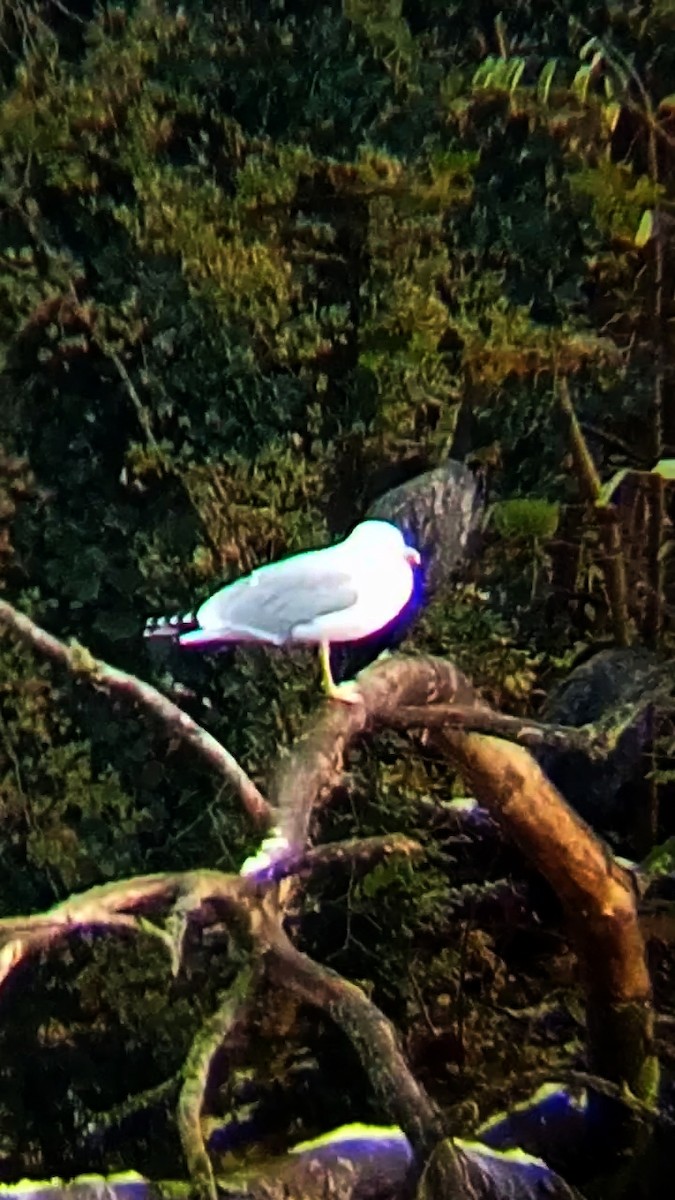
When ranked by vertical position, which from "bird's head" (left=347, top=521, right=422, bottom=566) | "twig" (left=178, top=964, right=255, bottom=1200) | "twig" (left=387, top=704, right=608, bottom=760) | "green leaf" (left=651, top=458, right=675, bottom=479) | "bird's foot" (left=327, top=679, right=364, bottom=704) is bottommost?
"twig" (left=178, top=964, right=255, bottom=1200)

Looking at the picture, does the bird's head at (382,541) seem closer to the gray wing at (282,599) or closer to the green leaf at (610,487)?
the gray wing at (282,599)

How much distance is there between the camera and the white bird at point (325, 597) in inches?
29.4

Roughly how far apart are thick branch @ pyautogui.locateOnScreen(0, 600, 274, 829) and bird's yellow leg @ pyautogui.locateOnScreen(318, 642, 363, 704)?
3.1 inches

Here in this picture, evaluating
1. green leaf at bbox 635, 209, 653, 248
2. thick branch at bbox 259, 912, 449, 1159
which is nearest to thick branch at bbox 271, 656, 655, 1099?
thick branch at bbox 259, 912, 449, 1159

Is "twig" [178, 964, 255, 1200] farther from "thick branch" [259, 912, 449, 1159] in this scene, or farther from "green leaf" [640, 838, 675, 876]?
"green leaf" [640, 838, 675, 876]

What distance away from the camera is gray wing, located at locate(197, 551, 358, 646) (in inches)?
29.3

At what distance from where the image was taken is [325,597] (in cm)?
74

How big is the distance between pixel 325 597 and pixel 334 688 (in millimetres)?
65

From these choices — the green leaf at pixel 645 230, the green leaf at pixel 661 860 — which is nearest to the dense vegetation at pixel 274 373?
the green leaf at pixel 645 230

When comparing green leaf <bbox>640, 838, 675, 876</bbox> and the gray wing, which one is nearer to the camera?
the gray wing

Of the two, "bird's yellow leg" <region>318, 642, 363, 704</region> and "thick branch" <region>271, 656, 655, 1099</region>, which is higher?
"bird's yellow leg" <region>318, 642, 363, 704</region>

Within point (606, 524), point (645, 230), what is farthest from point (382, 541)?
point (645, 230)

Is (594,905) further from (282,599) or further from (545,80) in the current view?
(545,80)

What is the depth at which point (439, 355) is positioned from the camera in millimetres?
784
